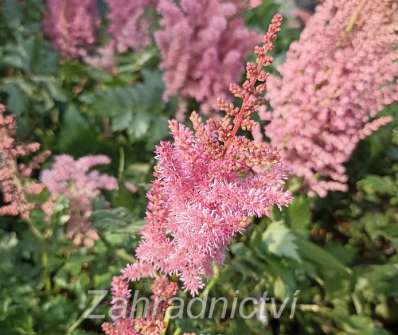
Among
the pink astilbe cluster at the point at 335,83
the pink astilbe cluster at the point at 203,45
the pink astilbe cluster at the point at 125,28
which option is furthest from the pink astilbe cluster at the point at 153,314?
the pink astilbe cluster at the point at 125,28

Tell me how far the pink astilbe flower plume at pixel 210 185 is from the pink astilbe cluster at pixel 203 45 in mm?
905

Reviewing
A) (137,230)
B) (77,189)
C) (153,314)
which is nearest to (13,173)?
(77,189)

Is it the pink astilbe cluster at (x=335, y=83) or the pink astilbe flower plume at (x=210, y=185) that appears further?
the pink astilbe cluster at (x=335, y=83)

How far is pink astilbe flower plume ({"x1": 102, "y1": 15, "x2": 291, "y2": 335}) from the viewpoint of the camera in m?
0.86

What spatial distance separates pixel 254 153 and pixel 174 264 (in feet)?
0.80

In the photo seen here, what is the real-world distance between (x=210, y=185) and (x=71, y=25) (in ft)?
4.78

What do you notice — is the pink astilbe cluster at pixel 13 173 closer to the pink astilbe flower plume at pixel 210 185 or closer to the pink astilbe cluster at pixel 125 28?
the pink astilbe flower plume at pixel 210 185

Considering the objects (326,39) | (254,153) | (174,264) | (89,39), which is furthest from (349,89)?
(89,39)

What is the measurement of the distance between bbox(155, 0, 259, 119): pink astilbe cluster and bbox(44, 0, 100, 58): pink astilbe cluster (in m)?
0.43

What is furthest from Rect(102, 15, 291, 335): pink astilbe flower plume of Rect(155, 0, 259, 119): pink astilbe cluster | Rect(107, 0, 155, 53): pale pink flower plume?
Rect(107, 0, 155, 53): pale pink flower plume

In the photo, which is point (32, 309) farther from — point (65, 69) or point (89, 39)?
point (89, 39)

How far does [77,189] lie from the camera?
5.27 feet

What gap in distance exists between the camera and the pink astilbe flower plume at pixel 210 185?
2.83 feet

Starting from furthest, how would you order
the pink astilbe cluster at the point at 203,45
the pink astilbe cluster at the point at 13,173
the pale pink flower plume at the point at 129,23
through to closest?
the pale pink flower plume at the point at 129,23 < the pink astilbe cluster at the point at 203,45 < the pink astilbe cluster at the point at 13,173
